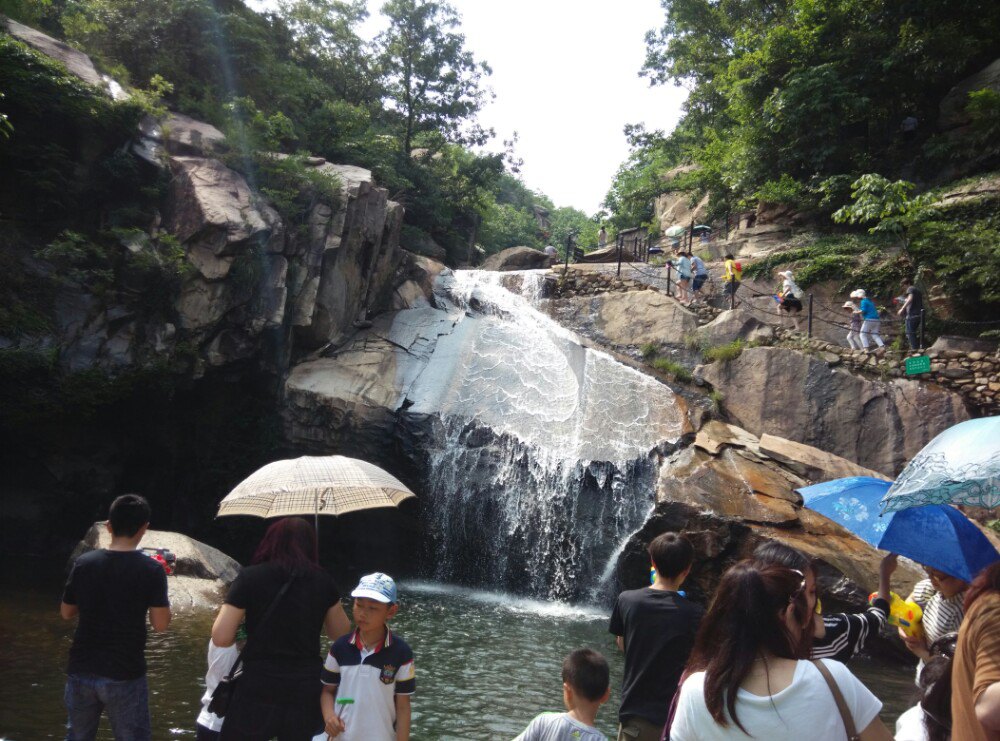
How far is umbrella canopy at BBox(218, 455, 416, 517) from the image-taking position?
4.31 meters

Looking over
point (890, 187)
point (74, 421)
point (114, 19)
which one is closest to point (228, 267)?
point (74, 421)

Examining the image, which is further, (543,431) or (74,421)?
(543,431)

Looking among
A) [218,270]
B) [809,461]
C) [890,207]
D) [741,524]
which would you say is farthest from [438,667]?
[890,207]

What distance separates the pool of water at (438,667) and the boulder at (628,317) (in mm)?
7546

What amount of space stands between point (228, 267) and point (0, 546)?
7.25m

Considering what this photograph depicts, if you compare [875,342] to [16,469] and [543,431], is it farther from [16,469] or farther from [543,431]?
[16,469]

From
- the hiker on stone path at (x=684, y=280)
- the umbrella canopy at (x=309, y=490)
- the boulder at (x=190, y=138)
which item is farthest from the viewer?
the hiker on stone path at (x=684, y=280)

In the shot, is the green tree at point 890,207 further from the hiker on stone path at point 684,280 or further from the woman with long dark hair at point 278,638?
the woman with long dark hair at point 278,638

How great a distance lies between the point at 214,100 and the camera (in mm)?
16859

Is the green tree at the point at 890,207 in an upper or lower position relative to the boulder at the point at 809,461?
upper

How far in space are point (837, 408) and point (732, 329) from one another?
3369mm

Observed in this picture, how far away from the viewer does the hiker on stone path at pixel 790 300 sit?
54.9ft

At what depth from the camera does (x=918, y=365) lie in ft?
44.7

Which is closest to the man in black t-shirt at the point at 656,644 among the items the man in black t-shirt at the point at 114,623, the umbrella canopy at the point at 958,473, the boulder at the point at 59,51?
the umbrella canopy at the point at 958,473
